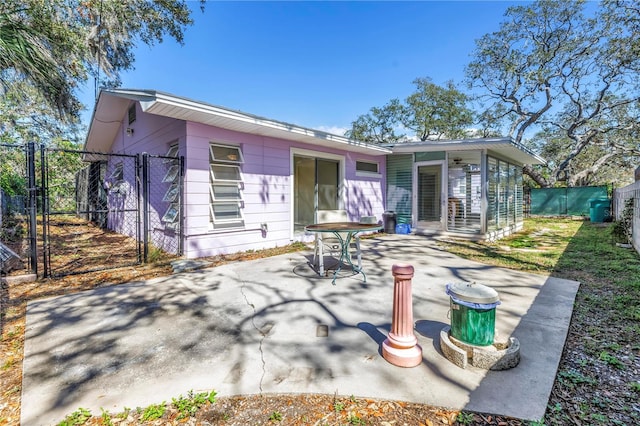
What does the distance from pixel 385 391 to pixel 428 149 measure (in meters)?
7.23

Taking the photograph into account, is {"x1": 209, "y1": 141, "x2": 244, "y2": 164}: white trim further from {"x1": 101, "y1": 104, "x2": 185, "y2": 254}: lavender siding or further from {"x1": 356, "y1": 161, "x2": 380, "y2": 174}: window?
{"x1": 356, "y1": 161, "x2": 380, "y2": 174}: window

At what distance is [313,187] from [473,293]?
5952 millimetres

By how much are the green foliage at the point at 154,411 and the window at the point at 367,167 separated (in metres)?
7.26

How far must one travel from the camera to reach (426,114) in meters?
19.6

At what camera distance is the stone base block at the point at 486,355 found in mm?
1920

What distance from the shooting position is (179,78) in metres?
11.1

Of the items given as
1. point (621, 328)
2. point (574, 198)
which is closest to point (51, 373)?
point (621, 328)

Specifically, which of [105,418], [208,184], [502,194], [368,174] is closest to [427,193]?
[368,174]

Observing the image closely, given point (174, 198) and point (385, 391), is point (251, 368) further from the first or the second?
point (174, 198)

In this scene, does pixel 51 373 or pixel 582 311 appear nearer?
pixel 51 373

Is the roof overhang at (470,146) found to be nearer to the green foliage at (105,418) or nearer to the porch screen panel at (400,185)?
the porch screen panel at (400,185)

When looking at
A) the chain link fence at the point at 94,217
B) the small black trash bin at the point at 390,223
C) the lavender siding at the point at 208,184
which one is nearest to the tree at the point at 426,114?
the small black trash bin at the point at 390,223

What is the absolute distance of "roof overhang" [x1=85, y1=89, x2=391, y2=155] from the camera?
426 centimetres

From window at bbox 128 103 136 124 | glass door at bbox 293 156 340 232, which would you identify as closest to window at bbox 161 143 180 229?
window at bbox 128 103 136 124
